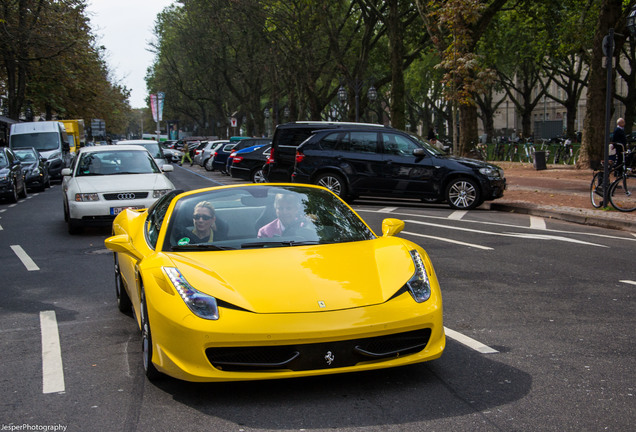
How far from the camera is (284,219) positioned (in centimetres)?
579

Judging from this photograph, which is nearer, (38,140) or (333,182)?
(333,182)

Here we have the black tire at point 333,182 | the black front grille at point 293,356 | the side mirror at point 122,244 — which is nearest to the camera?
the black front grille at point 293,356

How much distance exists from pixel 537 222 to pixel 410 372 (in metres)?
10.6

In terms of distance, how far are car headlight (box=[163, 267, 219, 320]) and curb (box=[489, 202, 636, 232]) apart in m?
10.8

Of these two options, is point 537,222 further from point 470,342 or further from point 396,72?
point 396,72

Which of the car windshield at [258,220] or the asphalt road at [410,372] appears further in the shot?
the car windshield at [258,220]

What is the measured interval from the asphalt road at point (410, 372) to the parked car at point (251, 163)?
19.7 meters

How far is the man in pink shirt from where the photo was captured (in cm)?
566

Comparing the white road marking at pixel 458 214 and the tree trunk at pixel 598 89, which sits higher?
the tree trunk at pixel 598 89

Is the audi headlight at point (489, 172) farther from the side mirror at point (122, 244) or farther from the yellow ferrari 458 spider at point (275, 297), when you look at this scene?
the side mirror at point (122, 244)

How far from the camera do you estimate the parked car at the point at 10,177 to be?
2130 cm

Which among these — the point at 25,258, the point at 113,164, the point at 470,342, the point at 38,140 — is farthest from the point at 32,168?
the point at 470,342

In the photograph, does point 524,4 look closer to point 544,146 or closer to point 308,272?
point 544,146

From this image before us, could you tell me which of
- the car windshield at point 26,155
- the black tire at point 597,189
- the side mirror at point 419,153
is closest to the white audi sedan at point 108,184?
the side mirror at point 419,153
